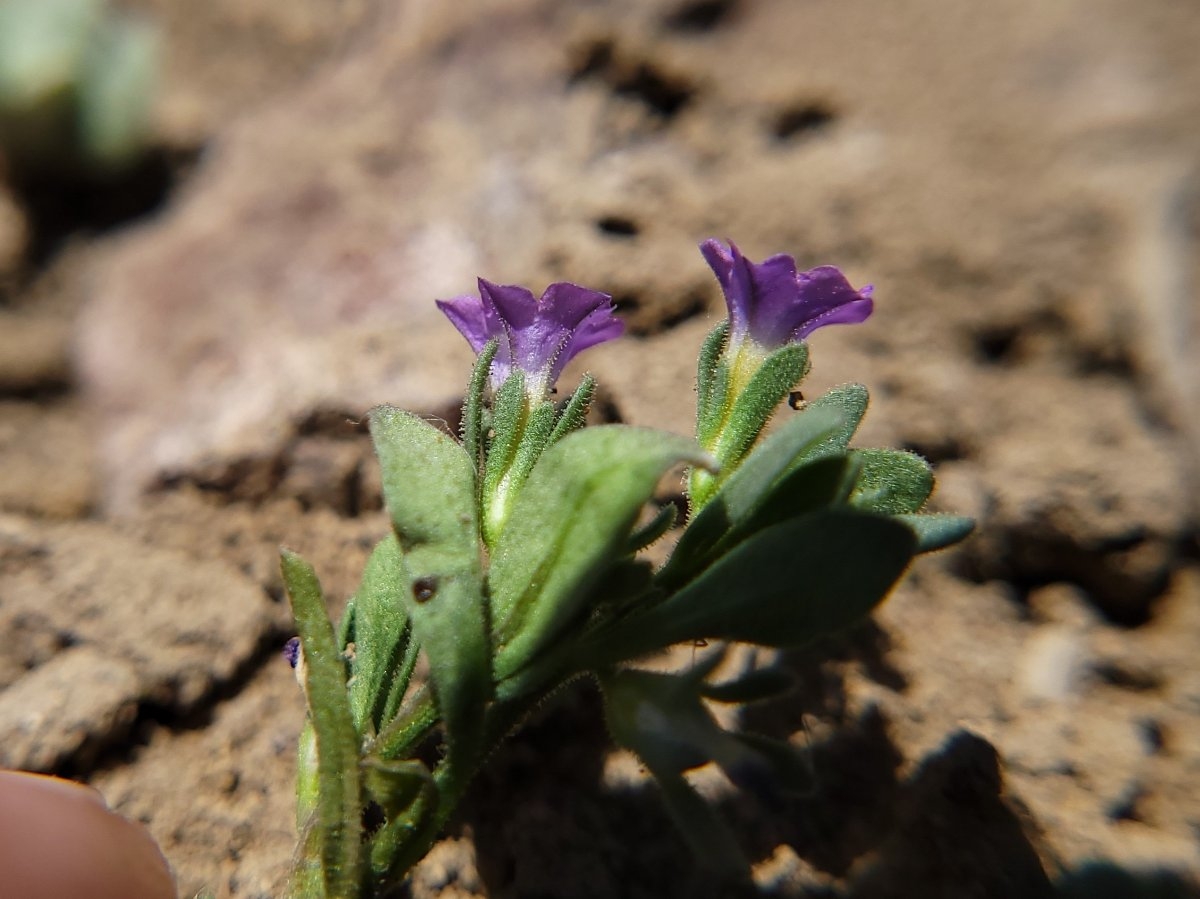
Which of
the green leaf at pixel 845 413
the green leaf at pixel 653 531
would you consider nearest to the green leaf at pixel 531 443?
the green leaf at pixel 653 531

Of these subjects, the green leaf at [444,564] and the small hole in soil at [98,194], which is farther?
the small hole in soil at [98,194]

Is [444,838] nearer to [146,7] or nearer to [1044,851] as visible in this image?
[1044,851]

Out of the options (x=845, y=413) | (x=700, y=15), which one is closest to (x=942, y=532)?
(x=845, y=413)

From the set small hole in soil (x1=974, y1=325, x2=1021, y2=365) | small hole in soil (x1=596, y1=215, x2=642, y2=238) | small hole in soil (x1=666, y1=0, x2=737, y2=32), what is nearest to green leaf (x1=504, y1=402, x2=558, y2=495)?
small hole in soil (x1=596, y1=215, x2=642, y2=238)

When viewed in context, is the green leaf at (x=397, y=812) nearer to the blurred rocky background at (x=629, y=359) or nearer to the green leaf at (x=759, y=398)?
the blurred rocky background at (x=629, y=359)

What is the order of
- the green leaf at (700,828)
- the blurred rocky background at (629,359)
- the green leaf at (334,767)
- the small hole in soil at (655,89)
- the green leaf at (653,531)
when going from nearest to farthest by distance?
the green leaf at (700,828)
the green leaf at (334,767)
the green leaf at (653,531)
the blurred rocky background at (629,359)
the small hole in soil at (655,89)

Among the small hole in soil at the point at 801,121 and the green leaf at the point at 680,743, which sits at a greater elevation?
the small hole in soil at the point at 801,121

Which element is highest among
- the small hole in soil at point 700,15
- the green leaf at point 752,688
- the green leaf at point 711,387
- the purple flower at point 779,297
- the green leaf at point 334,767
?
the small hole in soil at point 700,15
